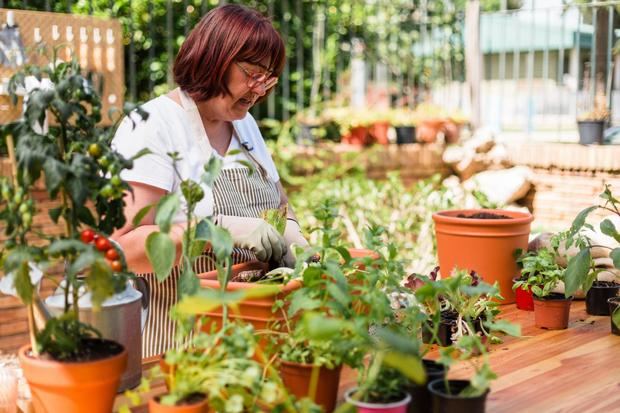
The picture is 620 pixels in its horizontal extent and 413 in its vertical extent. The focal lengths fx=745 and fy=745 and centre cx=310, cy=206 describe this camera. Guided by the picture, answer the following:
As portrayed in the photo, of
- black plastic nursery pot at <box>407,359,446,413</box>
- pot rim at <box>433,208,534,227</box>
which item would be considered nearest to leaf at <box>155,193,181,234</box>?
black plastic nursery pot at <box>407,359,446,413</box>

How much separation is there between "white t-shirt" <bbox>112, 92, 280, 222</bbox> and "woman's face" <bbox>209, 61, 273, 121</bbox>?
73 mm

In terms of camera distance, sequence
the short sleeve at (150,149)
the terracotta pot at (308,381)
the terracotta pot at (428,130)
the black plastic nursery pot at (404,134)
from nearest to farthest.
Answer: the terracotta pot at (308,381) < the short sleeve at (150,149) < the black plastic nursery pot at (404,134) < the terracotta pot at (428,130)

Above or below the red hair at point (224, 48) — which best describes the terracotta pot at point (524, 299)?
below

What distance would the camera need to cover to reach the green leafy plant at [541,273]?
65.7 inches

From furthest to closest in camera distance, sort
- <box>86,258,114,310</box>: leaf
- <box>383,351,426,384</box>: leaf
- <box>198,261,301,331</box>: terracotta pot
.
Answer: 1. <box>198,261,301,331</box>: terracotta pot
2. <box>86,258,114,310</box>: leaf
3. <box>383,351,426,384</box>: leaf

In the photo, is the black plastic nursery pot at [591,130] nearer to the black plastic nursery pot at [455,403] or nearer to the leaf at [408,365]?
the black plastic nursery pot at [455,403]

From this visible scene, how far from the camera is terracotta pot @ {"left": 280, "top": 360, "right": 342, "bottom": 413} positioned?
40.5 inches

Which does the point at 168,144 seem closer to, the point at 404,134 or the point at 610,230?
the point at 610,230

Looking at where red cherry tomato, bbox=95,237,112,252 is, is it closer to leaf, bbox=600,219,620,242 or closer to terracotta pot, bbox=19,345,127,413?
terracotta pot, bbox=19,345,127,413

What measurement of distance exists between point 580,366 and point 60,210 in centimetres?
96

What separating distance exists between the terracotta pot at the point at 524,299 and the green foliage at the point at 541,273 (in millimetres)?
15

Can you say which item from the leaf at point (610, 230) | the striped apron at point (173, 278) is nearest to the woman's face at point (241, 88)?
the striped apron at point (173, 278)

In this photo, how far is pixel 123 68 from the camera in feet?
13.1

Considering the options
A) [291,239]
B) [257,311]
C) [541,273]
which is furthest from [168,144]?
[541,273]
